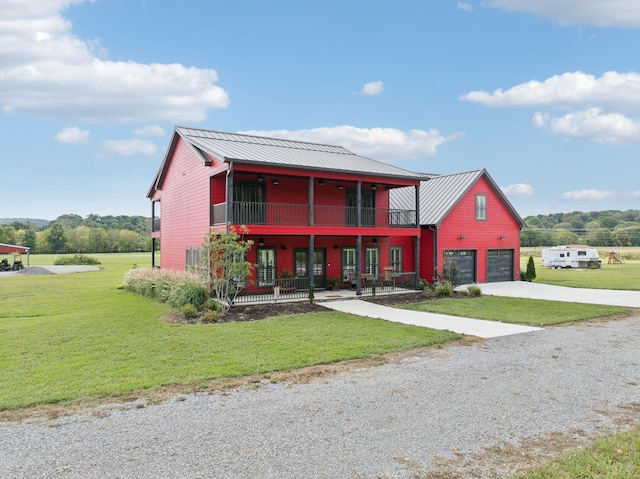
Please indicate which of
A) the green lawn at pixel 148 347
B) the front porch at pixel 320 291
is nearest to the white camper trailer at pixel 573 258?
the front porch at pixel 320 291

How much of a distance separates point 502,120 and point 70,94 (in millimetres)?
28759

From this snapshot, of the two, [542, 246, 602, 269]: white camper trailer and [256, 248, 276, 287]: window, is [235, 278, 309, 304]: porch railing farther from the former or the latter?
[542, 246, 602, 269]: white camper trailer

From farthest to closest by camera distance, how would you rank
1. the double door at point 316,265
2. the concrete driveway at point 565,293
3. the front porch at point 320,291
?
the double door at point 316,265 < the concrete driveway at point 565,293 < the front porch at point 320,291

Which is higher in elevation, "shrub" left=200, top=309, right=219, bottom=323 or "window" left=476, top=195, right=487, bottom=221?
"window" left=476, top=195, right=487, bottom=221

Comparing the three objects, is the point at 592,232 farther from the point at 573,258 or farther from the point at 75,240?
the point at 75,240

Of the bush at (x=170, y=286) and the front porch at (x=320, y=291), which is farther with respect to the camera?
the front porch at (x=320, y=291)

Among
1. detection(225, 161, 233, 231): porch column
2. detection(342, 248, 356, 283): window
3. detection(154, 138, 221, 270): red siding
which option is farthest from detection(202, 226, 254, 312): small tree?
detection(342, 248, 356, 283): window

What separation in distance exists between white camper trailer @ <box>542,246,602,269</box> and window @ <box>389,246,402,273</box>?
87.7 ft

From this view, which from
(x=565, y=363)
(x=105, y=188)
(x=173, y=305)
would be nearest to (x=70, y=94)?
(x=173, y=305)

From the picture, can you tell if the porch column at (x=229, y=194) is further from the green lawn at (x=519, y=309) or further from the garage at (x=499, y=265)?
the garage at (x=499, y=265)

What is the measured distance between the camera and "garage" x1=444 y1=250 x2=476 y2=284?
23.7 meters

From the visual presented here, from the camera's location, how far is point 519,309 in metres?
15.5

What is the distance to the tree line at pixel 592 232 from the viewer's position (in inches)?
3265

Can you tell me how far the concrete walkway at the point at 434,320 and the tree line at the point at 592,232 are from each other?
60997 millimetres
